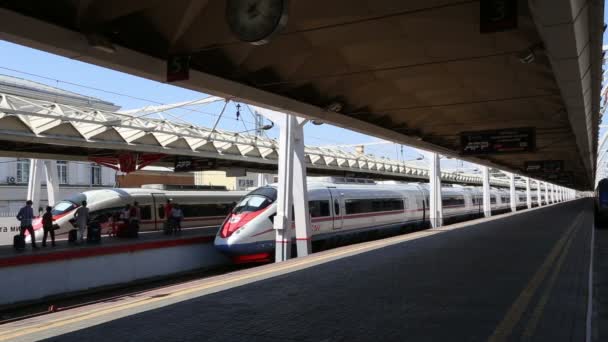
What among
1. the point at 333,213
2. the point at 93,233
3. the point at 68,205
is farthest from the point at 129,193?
the point at 333,213

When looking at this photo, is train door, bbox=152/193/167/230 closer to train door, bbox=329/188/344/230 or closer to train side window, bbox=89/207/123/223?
train side window, bbox=89/207/123/223

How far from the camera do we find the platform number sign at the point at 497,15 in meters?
5.86

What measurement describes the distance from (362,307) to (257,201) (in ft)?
36.2

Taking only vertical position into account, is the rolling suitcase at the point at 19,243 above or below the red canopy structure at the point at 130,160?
below

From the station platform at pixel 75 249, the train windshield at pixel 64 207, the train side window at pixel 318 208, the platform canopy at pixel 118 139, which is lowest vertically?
the station platform at pixel 75 249

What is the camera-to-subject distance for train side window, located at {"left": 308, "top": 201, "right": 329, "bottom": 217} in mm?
19547

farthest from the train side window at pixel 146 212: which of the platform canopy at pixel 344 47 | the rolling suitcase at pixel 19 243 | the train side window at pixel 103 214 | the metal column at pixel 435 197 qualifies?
the metal column at pixel 435 197

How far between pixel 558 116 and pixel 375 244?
6773 millimetres

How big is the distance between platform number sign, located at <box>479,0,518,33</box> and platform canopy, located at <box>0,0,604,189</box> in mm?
12

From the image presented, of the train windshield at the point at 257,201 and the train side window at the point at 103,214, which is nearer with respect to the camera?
the train windshield at the point at 257,201

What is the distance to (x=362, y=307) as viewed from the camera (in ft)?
24.9

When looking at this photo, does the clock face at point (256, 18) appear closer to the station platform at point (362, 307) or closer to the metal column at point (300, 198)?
the station platform at point (362, 307)

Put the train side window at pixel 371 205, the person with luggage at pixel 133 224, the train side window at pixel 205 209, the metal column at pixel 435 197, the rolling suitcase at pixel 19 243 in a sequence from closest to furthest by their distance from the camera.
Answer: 1. the rolling suitcase at pixel 19 243
2. the person with luggage at pixel 133 224
3. the train side window at pixel 371 205
4. the train side window at pixel 205 209
5. the metal column at pixel 435 197

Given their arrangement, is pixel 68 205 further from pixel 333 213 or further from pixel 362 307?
pixel 362 307
